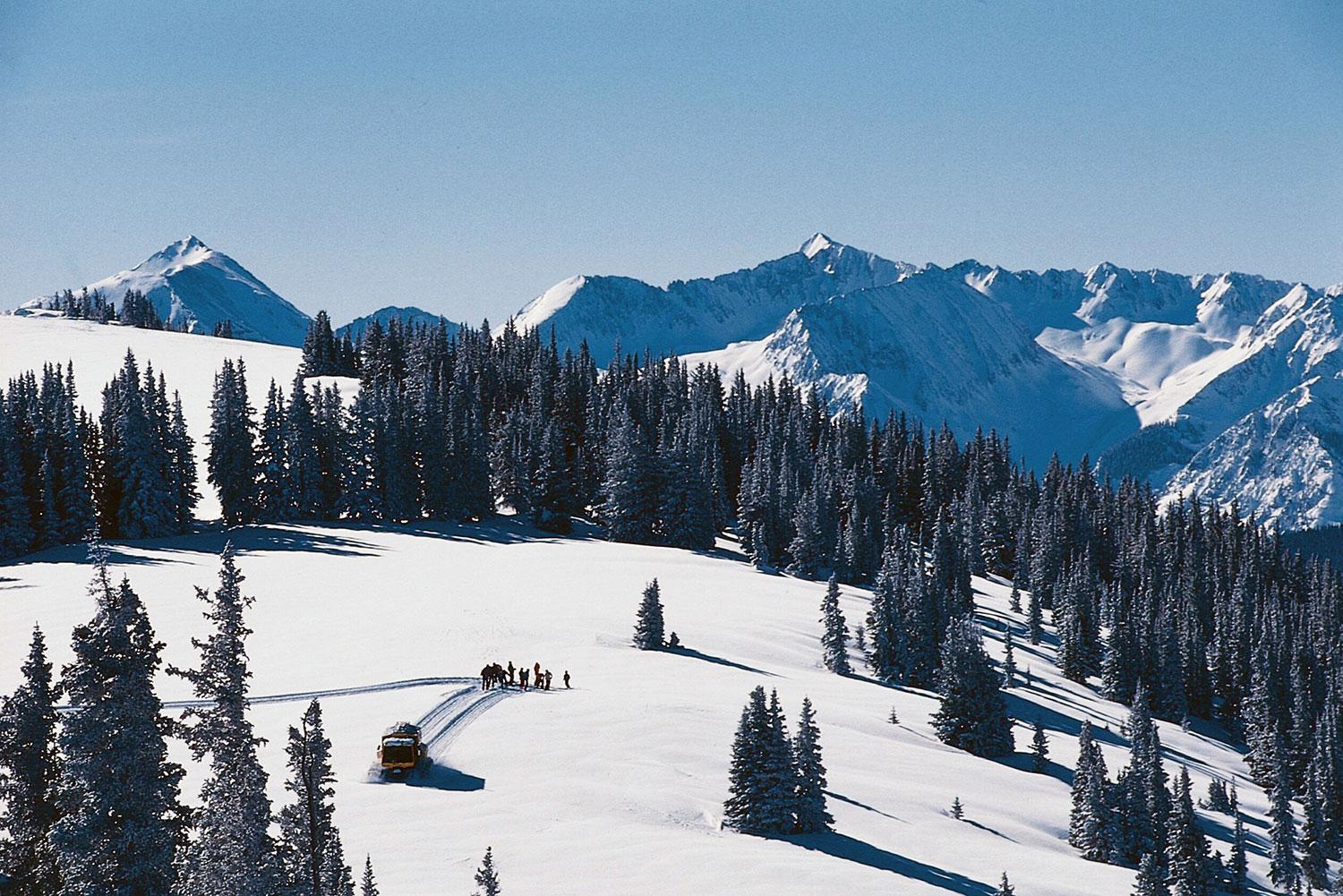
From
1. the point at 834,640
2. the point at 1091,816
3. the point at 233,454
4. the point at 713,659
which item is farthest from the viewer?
the point at 233,454

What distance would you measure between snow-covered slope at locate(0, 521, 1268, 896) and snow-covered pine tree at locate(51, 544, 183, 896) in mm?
7155

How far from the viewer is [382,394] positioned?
398ft

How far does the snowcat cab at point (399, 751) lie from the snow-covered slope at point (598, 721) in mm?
714

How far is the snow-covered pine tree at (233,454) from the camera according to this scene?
109875 mm

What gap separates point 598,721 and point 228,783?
2804 cm

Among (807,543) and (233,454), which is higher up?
(233,454)

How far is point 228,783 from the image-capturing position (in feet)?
67.7

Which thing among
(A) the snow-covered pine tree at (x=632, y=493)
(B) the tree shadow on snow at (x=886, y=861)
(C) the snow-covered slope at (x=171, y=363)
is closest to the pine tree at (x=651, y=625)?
(B) the tree shadow on snow at (x=886, y=861)

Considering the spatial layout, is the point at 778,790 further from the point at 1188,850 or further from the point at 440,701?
the point at 1188,850

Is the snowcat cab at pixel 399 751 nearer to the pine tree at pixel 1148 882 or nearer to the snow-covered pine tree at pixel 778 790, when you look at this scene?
the snow-covered pine tree at pixel 778 790

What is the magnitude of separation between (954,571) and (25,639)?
70.0 m

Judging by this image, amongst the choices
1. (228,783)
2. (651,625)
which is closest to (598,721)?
(651,625)

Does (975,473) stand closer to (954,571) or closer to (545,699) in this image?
(954,571)

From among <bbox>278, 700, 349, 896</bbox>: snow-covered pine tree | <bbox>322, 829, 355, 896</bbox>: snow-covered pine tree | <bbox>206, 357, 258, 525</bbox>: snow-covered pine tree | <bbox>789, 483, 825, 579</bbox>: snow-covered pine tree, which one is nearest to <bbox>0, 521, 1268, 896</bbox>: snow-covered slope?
<bbox>789, 483, 825, 579</bbox>: snow-covered pine tree
